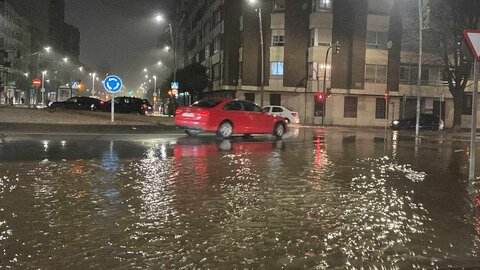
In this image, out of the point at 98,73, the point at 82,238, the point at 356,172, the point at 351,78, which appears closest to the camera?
the point at 82,238

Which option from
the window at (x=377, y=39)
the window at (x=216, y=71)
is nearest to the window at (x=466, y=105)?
the window at (x=377, y=39)

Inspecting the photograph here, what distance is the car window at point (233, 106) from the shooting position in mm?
20516

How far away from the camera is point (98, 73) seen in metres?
152

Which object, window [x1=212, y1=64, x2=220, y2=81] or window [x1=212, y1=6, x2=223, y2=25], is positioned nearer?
window [x1=212, y1=6, x2=223, y2=25]

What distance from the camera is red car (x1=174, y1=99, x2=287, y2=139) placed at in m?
19.9

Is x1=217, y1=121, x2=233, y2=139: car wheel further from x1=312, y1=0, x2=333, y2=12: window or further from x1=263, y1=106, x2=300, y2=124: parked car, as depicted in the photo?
x1=312, y1=0, x2=333, y2=12: window

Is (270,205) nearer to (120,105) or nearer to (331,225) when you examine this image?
(331,225)

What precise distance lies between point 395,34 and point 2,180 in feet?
162

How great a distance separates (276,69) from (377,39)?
10.8 m

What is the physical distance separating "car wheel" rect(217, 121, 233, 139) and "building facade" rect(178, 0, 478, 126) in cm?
3114

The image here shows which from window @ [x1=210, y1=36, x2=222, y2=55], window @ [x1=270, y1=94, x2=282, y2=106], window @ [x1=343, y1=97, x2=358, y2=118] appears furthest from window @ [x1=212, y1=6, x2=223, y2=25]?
window @ [x1=343, y1=97, x2=358, y2=118]

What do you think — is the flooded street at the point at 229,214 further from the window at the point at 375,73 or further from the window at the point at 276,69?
the window at the point at 375,73

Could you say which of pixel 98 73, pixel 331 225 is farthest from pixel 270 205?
pixel 98 73

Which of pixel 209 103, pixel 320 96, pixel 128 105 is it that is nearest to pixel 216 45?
pixel 320 96
